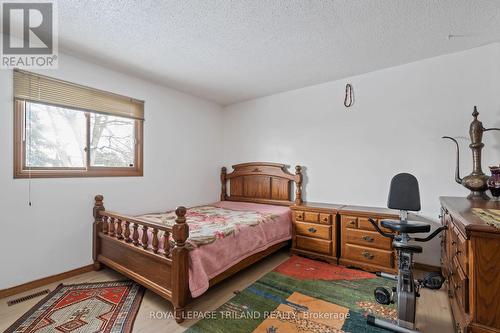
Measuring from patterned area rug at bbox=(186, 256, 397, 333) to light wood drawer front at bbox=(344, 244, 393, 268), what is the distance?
157 mm

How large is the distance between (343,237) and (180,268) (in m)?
2.00

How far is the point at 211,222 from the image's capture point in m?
2.71

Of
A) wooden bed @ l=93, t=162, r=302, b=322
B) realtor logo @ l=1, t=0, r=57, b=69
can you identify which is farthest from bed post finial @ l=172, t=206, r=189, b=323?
realtor logo @ l=1, t=0, r=57, b=69

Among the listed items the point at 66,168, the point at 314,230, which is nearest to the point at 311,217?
the point at 314,230

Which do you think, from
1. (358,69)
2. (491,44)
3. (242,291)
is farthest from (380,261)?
(491,44)

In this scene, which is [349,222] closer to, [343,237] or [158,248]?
[343,237]

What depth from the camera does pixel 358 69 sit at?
303 cm

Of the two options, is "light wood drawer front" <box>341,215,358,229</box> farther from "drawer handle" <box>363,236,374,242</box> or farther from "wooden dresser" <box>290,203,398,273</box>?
"drawer handle" <box>363,236,374,242</box>

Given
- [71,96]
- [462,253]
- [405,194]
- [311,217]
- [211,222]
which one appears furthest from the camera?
[311,217]

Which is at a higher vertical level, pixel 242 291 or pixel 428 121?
pixel 428 121

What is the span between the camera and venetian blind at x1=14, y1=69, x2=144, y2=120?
2.28 metres

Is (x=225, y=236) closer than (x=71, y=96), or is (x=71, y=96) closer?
(x=225, y=236)

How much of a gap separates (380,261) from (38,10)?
4033mm

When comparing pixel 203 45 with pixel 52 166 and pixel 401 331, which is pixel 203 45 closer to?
pixel 52 166
